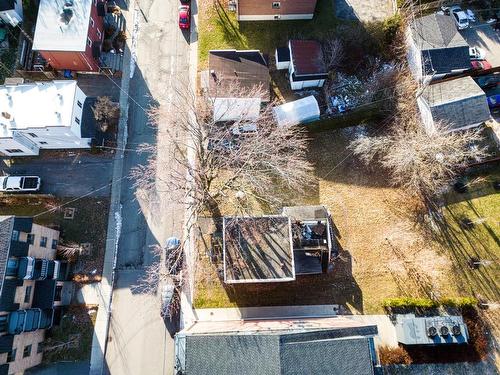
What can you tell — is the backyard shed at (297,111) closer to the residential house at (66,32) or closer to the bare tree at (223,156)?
Result: the bare tree at (223,156)

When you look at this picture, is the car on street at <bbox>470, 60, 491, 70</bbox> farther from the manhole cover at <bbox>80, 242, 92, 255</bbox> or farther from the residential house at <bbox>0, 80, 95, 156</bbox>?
the manhole cover at <bbox>80, 242, 92, 255</bbox>

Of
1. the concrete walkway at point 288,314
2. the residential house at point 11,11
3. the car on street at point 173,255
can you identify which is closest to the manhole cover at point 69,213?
the car on street at point 173,255

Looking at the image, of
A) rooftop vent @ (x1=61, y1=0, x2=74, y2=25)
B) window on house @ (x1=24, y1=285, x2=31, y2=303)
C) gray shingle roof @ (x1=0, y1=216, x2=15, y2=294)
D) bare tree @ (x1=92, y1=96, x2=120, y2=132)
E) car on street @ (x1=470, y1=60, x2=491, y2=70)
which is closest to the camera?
gray shingle roof @ (x1=0, y1=216, x2=15, y2=294)

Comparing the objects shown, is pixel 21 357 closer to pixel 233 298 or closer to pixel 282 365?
pixel 233 298

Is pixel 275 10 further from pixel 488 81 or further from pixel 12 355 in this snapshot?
pixel 12 355

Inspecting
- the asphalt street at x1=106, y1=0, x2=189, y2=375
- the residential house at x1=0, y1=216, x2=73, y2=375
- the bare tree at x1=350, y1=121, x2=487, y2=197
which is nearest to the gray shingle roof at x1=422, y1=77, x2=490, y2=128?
the bare tree at x1=350, y1=121, x2=487, y2=197
